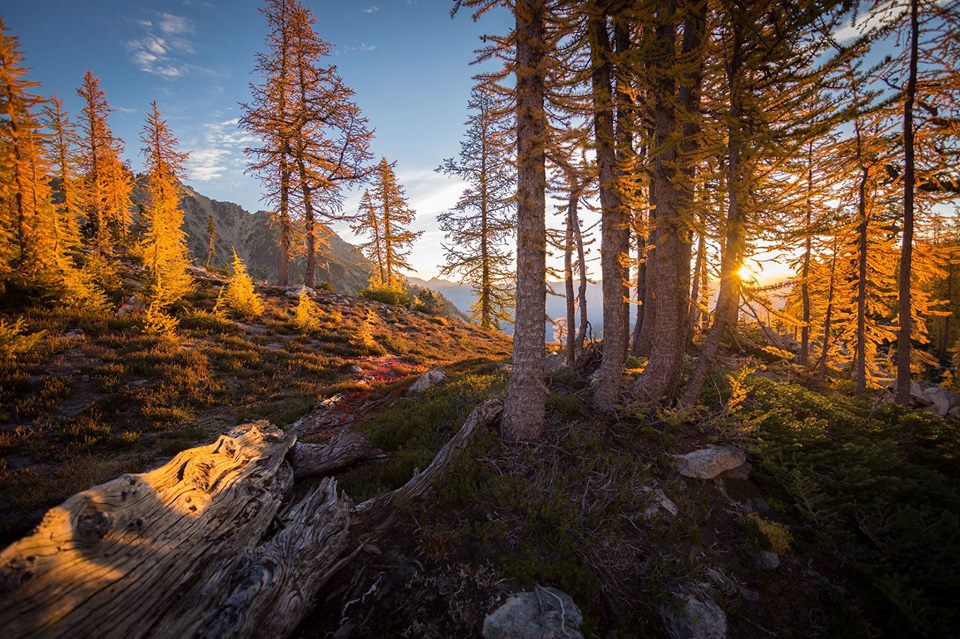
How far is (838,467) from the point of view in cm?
512

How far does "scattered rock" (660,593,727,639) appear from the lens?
3195mm

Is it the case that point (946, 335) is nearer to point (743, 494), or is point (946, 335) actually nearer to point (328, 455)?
point (743, 494)

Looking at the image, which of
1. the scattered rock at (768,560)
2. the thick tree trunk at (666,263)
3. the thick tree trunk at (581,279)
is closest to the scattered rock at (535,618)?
the scattered rock at (768,560)

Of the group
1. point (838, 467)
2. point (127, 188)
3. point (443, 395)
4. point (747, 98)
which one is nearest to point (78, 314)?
point (443, 395)

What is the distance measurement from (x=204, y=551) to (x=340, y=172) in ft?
72.0

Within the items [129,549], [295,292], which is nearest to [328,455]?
[129,549]

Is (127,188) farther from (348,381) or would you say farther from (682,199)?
(682,199)

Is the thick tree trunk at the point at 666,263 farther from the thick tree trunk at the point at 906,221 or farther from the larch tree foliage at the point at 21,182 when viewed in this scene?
the larch tree foliage at the point at 21,182

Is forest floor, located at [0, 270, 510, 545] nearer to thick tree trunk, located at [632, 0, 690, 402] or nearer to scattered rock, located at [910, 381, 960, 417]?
thick tree trunk, located at [632, 0, 690, 402]

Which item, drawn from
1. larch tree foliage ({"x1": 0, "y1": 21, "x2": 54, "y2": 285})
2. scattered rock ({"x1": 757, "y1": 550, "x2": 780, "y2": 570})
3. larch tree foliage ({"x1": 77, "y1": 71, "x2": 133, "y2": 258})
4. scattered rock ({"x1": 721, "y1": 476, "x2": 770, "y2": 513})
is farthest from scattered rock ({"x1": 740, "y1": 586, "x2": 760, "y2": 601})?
larch tree foliage ({"x1": 77, "y1": 71, "x2": 133, "y2": 258})

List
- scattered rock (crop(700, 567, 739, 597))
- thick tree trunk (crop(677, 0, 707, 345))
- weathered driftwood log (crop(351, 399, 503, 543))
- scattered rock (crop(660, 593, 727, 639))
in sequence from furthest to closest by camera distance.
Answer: thick tree trunk (crop(677, 0, 707, 345))
weathered driftwood log (crop(351, 399, 503, 543))
scattered rock (crop(700, 567, 739, 597))
scattered rock (crop(660, 593, 727, 639))

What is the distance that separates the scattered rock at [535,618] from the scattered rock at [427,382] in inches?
288

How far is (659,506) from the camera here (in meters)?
4.50

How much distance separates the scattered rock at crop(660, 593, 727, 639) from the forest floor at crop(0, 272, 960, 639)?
85 millimetres
